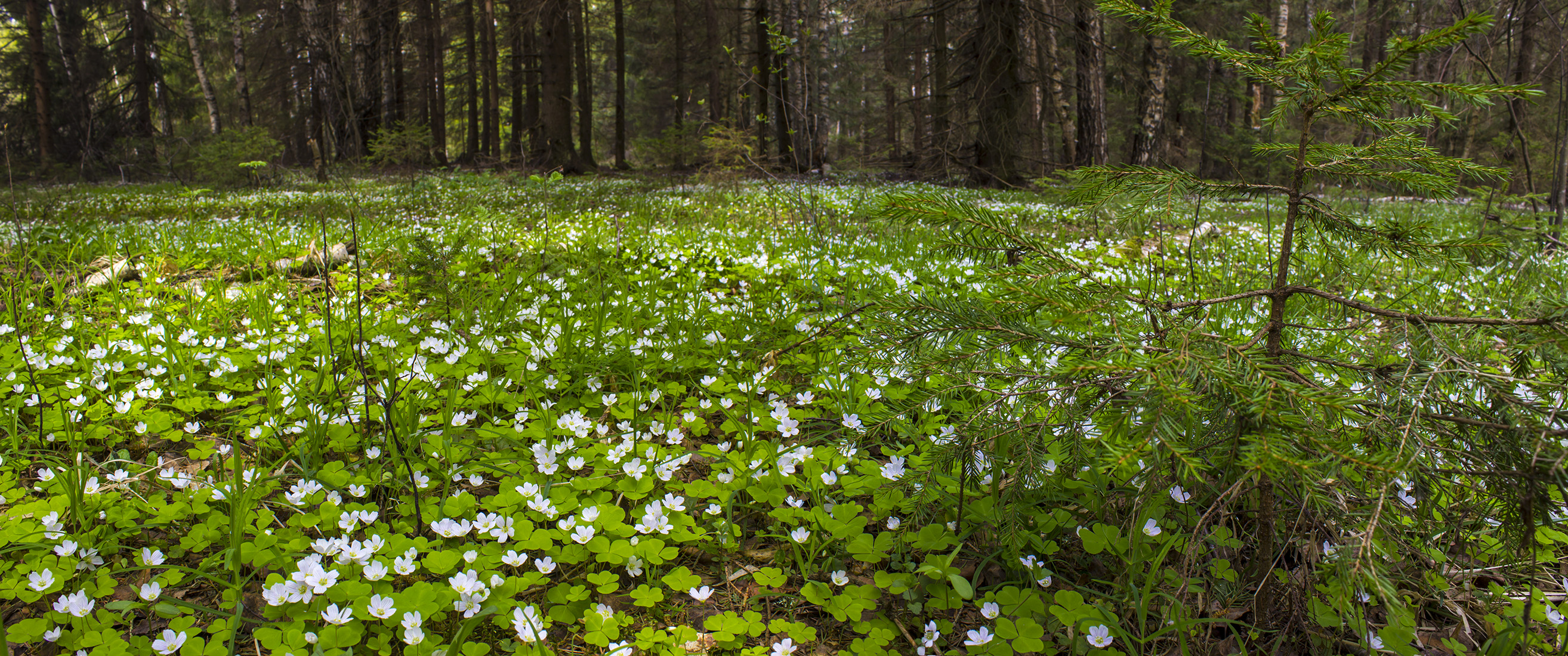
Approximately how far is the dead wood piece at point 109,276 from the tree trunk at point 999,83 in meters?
10.2

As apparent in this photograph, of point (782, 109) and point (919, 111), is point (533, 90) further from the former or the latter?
point (919, 111)

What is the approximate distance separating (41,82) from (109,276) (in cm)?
2003

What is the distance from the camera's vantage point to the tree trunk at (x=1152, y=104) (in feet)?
40.9

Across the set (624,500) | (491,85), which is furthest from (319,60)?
(624,500)

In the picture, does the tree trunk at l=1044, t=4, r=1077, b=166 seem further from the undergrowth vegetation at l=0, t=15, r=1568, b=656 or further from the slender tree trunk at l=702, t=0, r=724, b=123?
the undergrowth vegetation at l=0, t=15, r=1568, b=656

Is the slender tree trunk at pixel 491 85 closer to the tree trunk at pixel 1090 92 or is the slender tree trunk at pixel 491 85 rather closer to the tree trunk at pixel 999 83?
the tree trunk at pixel 999 83

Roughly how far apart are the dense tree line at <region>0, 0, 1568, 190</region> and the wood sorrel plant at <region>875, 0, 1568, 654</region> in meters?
5.61

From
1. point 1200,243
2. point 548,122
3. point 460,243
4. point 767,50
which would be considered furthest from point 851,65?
point 460,243

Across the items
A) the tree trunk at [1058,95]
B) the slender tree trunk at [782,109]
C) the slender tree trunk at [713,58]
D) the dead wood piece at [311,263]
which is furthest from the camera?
the slender tree trunk at [713,58]

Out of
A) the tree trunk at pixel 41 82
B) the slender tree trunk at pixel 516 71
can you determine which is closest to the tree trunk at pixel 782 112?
the slender tree trunk at pixel 516 71

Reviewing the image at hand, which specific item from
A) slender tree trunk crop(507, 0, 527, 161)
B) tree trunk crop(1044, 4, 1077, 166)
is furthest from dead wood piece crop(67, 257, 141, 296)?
tree trunk crop(1044, 4, 1077, 166)

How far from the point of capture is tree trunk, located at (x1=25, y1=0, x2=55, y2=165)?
53.5 ft

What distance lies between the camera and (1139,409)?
5.05 ft

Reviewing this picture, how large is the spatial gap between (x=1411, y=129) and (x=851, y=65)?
2151 centimetres
